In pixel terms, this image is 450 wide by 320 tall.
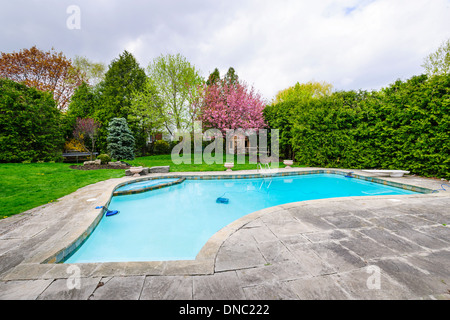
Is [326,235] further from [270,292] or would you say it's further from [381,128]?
[381,128]

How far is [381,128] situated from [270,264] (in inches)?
339

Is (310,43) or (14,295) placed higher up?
(310,43)

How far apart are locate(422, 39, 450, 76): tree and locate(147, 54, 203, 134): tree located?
1810cm

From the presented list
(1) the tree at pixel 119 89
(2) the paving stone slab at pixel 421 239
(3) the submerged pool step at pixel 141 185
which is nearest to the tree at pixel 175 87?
(1) the tree at pixel 119 89

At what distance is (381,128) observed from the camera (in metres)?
7.49

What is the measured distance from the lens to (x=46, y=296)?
5.12 ft

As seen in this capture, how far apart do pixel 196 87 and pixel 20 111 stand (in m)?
10.7

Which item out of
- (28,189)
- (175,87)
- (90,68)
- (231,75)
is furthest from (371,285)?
(90,68)

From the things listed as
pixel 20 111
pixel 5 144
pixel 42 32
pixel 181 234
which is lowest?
pixel 181 234

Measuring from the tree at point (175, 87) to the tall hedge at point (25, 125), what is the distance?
7083 millimetres

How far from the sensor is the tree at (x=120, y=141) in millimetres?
13519

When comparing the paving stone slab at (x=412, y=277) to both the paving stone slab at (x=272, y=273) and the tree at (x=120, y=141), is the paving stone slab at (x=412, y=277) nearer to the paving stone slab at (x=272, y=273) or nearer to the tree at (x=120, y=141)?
the paving stone slab at (x=272, y=273)
